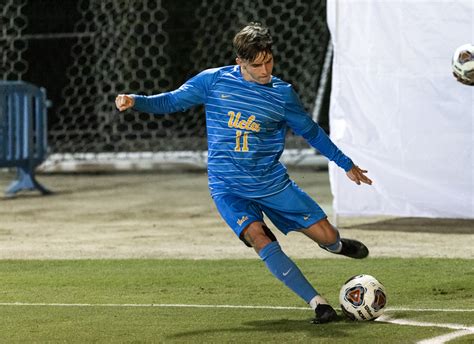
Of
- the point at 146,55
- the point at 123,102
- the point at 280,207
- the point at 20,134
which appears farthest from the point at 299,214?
the point at 146,55

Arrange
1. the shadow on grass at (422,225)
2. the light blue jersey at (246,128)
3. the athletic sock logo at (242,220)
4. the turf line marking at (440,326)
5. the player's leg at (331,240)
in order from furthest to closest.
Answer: the shadow on grass at (422,225) < the player's leg at (331,240) < the light blue jersey at (246,128) < the athletic sock logo at (242,220) < the turf line marking at (440,326)

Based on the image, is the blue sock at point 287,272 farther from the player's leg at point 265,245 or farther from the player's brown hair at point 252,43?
the player's brown hair at point 252,43

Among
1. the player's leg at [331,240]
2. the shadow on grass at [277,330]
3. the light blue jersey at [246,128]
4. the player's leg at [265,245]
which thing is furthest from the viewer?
the player's leg at [331,240]

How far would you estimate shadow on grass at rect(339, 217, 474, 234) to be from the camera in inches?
461

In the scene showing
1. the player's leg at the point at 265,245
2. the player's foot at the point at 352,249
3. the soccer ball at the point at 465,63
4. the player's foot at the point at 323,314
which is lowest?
the player's foot at the point at 323,314

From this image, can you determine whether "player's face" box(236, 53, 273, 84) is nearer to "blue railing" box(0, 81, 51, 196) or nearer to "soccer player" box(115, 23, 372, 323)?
"soccer player" box(115, 23, 372, 323)

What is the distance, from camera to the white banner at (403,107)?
1128 cm

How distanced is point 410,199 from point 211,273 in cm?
284

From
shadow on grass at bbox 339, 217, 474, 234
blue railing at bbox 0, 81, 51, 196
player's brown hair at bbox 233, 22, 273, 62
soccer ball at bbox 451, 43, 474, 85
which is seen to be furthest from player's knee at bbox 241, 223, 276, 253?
blue railing at bbox 0, 81, 51, 196

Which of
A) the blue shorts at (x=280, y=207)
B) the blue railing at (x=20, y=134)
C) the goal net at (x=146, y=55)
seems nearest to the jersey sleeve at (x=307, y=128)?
the blue shorts at (x=280, y=207)

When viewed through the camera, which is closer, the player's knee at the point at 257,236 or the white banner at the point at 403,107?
the player's knee at the point at 257,236

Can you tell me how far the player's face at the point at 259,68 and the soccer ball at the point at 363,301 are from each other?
132 cm

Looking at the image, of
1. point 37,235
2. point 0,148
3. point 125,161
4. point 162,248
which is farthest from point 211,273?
point 125,161

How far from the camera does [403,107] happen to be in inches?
451
